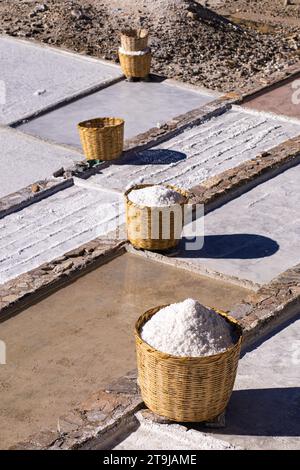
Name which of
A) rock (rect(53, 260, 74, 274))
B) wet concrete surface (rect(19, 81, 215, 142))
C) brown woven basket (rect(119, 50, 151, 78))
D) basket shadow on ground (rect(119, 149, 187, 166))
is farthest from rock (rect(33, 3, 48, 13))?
rock (rect(53, 260, 74, 274))

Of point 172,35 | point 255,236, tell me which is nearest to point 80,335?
point 255,236

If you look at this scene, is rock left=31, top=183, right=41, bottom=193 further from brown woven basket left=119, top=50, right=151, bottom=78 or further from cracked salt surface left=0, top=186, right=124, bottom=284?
brown woven basket left=119, top=50, right=151, bottom=78

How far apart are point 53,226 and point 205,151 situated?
324 cm

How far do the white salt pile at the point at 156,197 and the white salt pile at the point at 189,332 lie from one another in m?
3.51

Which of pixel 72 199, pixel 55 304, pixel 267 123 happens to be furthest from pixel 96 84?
pixel 55 304

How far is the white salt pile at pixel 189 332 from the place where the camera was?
9484 millimetres

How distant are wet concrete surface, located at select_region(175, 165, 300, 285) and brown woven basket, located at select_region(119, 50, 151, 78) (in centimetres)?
505

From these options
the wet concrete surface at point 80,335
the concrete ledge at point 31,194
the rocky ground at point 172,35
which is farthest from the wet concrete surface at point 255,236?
the rocky ground at point 172,35

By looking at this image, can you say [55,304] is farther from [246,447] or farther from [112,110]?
[112,110]

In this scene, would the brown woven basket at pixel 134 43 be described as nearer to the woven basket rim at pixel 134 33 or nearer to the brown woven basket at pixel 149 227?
the woven basket rim at pixel 134 33

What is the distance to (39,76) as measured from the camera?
20.1 metres

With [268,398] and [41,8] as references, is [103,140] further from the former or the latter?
[41,8]

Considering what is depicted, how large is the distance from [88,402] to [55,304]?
248cm
